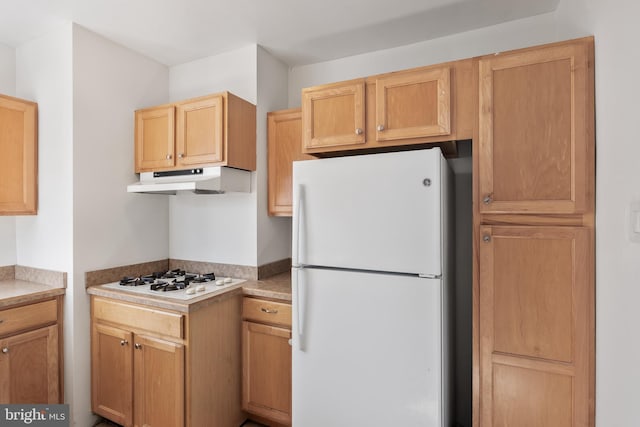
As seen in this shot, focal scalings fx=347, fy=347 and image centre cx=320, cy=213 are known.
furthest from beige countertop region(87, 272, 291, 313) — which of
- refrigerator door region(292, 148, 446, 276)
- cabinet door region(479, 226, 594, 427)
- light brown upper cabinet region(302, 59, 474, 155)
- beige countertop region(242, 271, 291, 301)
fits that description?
cabinet door region(479, 226, 594, 427)

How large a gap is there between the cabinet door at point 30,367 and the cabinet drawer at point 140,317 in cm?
31

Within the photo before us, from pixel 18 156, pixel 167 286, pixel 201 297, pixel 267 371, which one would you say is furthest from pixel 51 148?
pixel 267 371

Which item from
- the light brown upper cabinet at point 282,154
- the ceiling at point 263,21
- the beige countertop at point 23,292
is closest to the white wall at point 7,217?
the ceiling at point 263,21

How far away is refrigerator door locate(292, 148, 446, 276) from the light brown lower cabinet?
0.55m

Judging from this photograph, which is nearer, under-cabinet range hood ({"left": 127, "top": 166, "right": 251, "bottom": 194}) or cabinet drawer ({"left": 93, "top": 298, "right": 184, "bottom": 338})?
cabinet drawer ({"left": 93, "top": 298, "right": 184, "bottom": 338})

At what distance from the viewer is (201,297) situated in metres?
2.00

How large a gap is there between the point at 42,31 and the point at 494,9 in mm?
2896

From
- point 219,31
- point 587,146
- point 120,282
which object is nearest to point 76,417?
point 120,282

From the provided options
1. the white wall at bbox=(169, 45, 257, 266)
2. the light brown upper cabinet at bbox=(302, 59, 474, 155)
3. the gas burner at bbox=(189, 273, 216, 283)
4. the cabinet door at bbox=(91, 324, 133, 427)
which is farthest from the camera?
the white wall at bbox=(169, 45, 257, 266)

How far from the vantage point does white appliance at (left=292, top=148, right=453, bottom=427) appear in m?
1.52

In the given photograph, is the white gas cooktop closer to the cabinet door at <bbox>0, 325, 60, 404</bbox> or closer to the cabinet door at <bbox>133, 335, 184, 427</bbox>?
the cabinet door at <bbox>133, 335, 184, 427</bbox>

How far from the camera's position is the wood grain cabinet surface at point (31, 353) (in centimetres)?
199

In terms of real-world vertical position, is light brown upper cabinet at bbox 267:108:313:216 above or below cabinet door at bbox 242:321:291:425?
above

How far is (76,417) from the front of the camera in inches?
87.7
